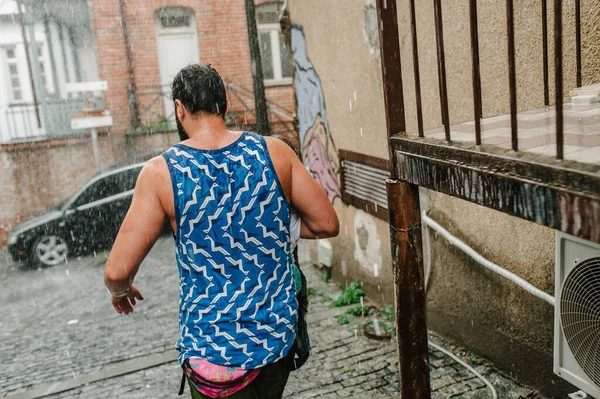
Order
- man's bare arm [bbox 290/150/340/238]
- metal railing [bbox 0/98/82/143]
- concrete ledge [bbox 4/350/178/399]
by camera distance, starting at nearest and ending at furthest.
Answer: man's bare arm [bbox 290/150/340/238], concrete ledge [bbox 4/350/178/399], metal railing [bbox 0/98/82/143]

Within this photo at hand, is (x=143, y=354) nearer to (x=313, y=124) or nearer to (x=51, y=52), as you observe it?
(x=313, y=124)

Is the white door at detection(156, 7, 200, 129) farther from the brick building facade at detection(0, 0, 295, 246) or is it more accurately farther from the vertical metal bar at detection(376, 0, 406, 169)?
the vertical metal bar at detection(376, 0, 406, 169)

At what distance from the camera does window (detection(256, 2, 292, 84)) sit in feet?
55.4

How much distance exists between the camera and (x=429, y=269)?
189 inches

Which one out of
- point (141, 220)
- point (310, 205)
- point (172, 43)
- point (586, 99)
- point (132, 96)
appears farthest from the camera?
point (172, 43)

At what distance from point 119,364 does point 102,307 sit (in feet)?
7.80

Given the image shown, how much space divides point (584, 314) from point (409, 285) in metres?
0.77

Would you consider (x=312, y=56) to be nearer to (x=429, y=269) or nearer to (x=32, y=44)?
(x=429, y=269)

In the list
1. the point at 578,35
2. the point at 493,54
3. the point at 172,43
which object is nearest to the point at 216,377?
the point at 578,35

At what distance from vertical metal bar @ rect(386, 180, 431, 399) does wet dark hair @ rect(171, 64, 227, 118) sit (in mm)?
862

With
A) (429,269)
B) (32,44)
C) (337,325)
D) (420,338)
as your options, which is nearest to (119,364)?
(337,325)

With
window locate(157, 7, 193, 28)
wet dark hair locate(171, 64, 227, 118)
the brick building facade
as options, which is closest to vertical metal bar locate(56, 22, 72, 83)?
the brick building facade

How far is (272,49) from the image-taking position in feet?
56.3

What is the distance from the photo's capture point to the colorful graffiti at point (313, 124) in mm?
6578
